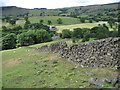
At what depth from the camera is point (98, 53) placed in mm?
23641

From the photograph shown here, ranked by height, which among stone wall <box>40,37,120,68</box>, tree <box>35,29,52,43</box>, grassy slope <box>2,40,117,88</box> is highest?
stone wall <box>40,37,120,68</box>

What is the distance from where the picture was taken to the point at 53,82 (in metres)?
18.4

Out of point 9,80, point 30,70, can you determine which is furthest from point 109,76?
point 9,80

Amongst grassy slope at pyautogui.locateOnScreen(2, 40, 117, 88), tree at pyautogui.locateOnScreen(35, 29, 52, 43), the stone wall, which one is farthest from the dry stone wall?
tree at pyautogui.locateOnScreen(35, 29, 52, 43)

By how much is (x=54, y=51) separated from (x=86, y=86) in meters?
18.0

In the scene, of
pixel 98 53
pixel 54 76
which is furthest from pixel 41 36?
pixel 54 76

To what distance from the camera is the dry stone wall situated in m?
22.0

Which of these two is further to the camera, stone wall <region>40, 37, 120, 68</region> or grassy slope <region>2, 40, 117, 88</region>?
stone wall <region>40, 37, 120, 68</region>

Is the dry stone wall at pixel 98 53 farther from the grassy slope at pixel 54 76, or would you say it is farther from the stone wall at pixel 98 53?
the grassy slope at pixel 54 76

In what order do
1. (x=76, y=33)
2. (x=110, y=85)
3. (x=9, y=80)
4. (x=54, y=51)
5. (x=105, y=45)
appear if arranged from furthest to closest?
(x=76, y=33)
(x=54, y=51)
(x=105, y=45)
(x=9, y=80)
(x=110, y=85)

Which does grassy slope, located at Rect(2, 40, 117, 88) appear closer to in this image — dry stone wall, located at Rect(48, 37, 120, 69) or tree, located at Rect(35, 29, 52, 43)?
dry stone wall, located at Rect(48, 37, 120, 69)

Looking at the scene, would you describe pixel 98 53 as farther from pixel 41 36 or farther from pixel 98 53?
pixel 41 36

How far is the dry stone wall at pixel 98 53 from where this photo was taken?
22.0 metres

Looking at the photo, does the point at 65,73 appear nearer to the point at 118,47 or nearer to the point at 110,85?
the point at 110,85
